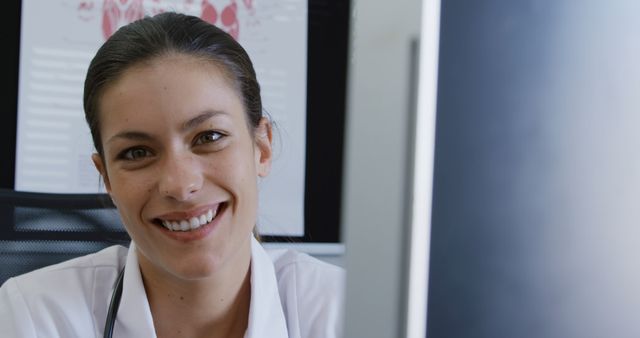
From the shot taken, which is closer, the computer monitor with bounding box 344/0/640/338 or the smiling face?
the computer monitor with bounding box 344/0/640/338

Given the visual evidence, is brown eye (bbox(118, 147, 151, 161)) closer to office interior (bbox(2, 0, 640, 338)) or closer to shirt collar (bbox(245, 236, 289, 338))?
shirt collar (bbox(245, 236, 289, 338))

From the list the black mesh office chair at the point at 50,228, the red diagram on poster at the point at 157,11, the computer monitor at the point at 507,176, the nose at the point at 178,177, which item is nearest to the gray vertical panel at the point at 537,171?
the computer monitor at the point at 507,176

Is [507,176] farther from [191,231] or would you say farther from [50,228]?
[50,228]

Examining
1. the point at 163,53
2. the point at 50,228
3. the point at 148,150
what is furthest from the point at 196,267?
the point at 50,228

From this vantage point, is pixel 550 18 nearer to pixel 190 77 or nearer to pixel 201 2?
pixel 190 77

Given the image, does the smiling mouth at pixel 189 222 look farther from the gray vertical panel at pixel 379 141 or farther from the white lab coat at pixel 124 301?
the gray vertical panel at pixel 379 141

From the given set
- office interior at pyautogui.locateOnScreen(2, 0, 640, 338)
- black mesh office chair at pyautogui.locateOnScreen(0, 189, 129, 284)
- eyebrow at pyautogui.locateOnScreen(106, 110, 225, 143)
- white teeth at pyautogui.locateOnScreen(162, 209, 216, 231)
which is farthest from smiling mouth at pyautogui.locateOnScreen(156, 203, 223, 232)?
office interior at pyautogui.locateOnScreen(2, 0, 640, 338)

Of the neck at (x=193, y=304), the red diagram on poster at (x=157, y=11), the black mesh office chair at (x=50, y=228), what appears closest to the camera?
the neck at (x=193, y=304)

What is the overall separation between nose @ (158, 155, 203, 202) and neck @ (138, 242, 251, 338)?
145mm

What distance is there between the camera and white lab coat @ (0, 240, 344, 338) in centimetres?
80

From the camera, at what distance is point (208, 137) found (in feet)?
2.53

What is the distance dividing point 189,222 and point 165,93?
0.16 meters

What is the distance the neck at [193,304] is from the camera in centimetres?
85

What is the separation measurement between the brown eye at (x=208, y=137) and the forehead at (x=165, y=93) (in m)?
0.03
